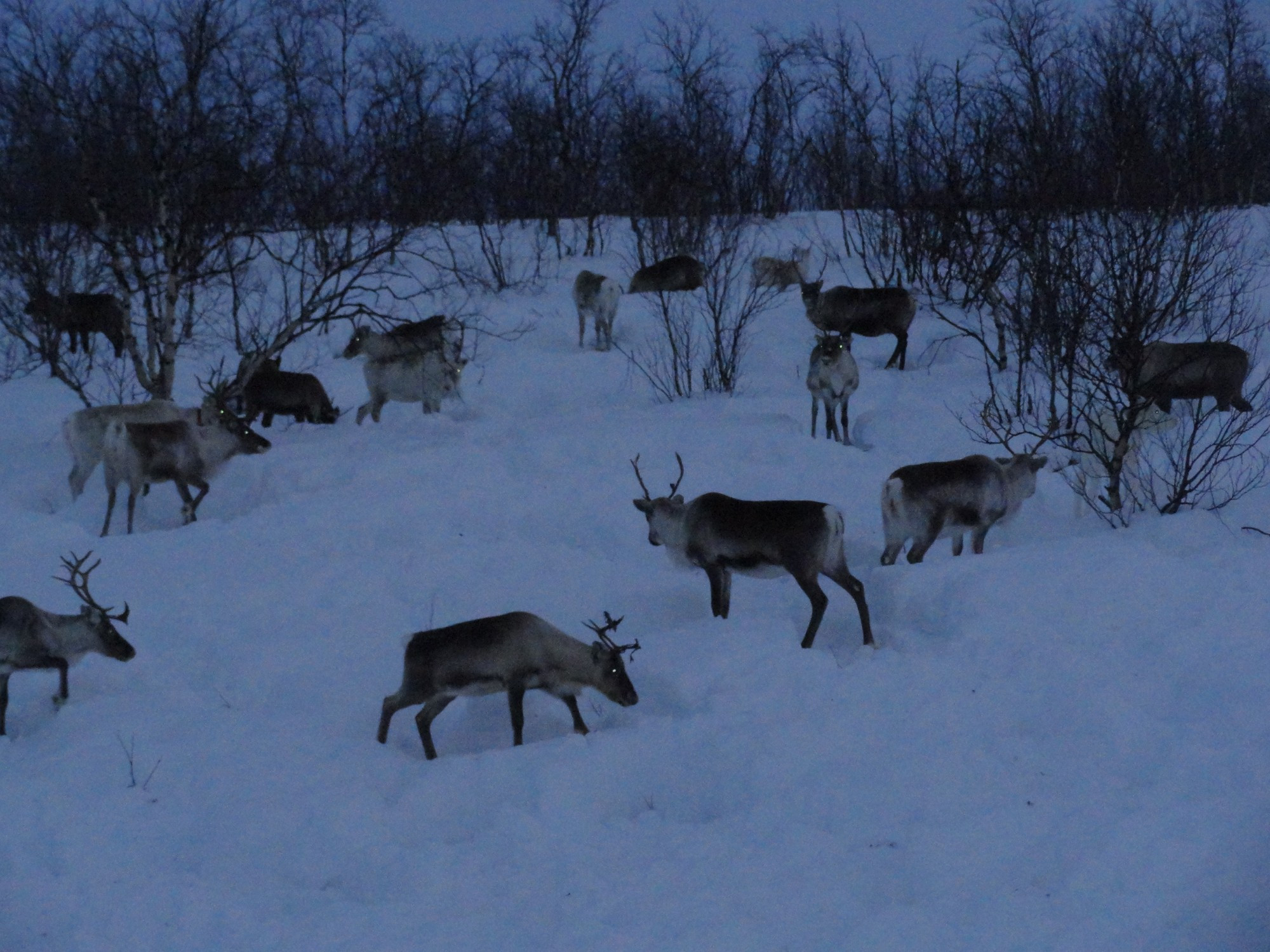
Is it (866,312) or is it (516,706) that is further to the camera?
(866,312)

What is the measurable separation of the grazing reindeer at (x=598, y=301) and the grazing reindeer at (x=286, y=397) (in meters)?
4.37

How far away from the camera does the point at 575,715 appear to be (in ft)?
21.0

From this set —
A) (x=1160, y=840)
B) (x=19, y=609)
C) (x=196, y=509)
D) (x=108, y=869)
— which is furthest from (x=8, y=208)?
(x=1160, y=840)

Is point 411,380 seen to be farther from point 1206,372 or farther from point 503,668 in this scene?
point 1206,372

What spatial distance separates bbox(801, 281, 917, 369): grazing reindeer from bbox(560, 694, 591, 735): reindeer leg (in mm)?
9916

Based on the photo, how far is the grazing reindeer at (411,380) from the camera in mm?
14203

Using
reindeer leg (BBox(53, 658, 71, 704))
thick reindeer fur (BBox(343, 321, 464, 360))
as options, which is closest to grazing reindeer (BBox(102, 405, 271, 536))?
thick reindeer fur (BBox(343, 321, 464, 360))

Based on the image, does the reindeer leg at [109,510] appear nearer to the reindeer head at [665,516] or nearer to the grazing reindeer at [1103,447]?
the reindeer head at [665,516]

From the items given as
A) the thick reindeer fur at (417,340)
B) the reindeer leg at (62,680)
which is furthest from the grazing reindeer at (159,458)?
the reindeer leg at (62,680)

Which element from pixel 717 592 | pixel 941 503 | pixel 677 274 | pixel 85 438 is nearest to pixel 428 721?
pixel 717 592

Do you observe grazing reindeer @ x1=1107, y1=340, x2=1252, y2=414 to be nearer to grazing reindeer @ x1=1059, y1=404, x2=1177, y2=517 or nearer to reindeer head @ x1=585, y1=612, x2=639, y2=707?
grazing reindeer @ x1=1059, y1=404, x2=1177, y2=517

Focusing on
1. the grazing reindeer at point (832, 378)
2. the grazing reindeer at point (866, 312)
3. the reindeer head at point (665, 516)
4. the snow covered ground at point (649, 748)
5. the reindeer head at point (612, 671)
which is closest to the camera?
the snow covered ground at point (649, 748)

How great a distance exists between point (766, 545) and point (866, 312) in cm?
972

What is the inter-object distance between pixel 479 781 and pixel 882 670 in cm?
235
